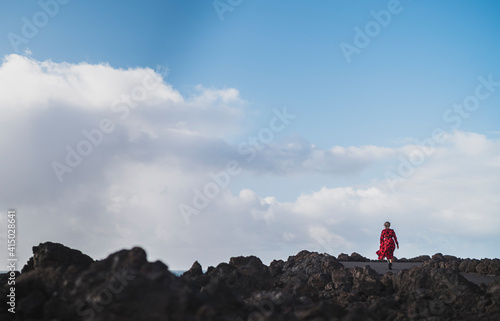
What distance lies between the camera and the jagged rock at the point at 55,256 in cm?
1259

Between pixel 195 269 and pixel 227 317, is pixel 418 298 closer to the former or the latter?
pixel 227 317

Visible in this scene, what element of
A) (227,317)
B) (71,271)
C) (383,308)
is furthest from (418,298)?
(71,271)

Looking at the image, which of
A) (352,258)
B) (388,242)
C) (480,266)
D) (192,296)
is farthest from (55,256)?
(352,258)

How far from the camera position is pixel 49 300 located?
9.16 meters

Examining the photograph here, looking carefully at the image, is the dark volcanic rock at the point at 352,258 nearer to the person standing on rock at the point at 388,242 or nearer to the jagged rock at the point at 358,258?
the jagged rock at the point at 358,258

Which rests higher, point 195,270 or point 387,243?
point 387,243

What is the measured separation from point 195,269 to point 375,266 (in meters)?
8.46

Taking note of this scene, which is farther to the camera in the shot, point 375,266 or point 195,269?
point 375,266

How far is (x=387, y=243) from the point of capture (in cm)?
2355

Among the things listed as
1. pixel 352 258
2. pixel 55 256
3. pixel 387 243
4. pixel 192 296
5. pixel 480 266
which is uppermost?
pixel 352 258
